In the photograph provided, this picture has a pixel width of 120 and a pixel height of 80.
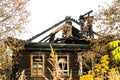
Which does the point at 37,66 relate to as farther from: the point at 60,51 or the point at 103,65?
the point at 103,65

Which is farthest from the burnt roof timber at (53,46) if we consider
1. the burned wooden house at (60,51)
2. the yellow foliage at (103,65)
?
the yellow foliage at (103,65)

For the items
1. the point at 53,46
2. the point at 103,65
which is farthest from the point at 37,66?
the point at 103,65

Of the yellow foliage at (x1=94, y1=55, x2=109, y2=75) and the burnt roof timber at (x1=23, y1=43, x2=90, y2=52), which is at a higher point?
the burnt roof timber at (x1=23, y1=43, x2=90, y2=52)

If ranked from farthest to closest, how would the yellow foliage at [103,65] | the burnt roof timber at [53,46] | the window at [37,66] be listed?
the burnt roof timber at [53,46] → the window at [37,66] → the yellow foliage at [103,65]

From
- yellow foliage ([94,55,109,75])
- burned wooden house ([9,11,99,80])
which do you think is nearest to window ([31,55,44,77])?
burned wooden house ([9,11,99,80])

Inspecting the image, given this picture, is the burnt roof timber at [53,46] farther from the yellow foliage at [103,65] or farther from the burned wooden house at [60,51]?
the yellow foliage at [103,65]

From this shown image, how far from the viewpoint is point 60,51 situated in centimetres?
3981

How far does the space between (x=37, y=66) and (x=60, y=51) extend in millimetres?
2513

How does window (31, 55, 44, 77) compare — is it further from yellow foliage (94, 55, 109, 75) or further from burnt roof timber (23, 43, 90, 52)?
yellow foliage (94, 55, 109, 75)

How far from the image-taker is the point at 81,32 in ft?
137

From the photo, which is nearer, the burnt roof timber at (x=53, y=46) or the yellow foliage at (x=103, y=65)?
the yellow foliage at (x=103, y=65)

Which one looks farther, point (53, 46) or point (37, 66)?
point (53, 46)

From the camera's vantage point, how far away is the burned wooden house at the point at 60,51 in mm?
38938

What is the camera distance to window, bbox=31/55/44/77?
38969mm
